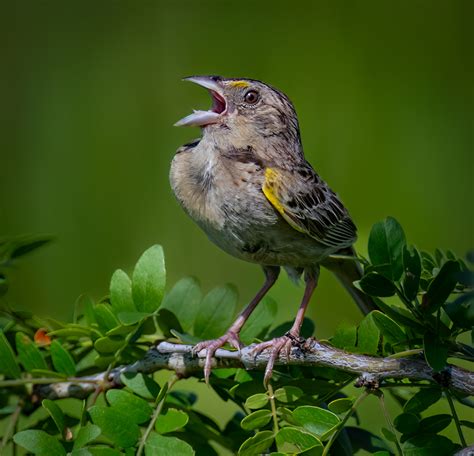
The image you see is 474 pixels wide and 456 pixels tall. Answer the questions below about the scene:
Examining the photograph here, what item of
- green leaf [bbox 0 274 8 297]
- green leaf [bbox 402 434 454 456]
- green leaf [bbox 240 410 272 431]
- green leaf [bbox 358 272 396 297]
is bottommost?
green leaf [bbox 402 434 454 456]

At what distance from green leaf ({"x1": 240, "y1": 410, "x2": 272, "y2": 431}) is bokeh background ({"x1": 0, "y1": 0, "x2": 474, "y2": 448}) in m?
1.96

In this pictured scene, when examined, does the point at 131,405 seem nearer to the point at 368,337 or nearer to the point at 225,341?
the point at 225,341

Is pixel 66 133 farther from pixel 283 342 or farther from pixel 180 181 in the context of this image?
pixel 283 342

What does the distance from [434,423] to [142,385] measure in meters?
0.65

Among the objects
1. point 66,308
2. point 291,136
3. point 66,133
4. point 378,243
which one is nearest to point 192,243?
point 66,308

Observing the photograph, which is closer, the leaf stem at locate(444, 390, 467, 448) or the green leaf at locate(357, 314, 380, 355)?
the leaf stem at locate(444, 390, 467, 448)

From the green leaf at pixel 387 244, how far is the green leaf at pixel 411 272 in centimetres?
2

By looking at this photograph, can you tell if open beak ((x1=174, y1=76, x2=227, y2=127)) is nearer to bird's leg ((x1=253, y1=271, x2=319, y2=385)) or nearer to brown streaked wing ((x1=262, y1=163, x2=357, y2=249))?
brown streaked wing ((x1=262, y1=163, x2=357, y2=249))

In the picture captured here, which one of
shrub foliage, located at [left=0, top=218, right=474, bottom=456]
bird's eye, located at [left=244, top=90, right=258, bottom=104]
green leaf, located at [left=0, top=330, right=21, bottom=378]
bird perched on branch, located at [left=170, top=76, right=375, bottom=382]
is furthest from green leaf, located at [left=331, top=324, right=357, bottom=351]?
bird's eye, located at [left=244, top=90, right=258, bottom=104]

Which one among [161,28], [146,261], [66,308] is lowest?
[66,308]

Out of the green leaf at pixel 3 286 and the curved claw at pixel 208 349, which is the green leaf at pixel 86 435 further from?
the green leaf at pixel 3 286

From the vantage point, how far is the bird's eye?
2.85 metres

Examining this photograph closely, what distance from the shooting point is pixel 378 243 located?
188 centimetres

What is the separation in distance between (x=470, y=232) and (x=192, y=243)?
1.25 metres
